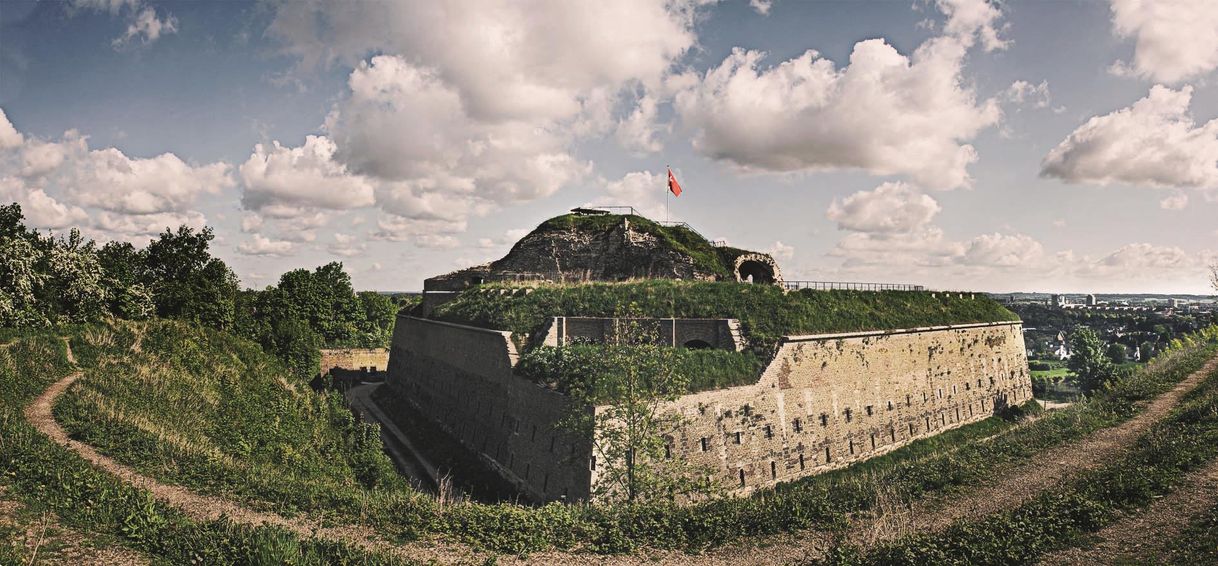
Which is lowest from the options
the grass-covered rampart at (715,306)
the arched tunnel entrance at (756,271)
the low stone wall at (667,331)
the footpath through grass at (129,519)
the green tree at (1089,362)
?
the green tree at (1089,362)

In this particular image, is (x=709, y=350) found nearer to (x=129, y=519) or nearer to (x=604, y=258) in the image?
(x=604, y=258)

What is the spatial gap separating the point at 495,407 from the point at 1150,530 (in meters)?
22.5

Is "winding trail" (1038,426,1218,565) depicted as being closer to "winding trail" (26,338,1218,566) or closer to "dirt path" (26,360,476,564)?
"winding trail" (26,338,1218,566)

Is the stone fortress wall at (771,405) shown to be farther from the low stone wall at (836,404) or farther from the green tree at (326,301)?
the green tree at (326,301)

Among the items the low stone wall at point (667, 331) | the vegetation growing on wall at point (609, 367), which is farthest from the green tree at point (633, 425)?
the low stone wall at point (667, 331)

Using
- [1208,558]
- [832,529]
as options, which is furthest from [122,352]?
[1208,558]

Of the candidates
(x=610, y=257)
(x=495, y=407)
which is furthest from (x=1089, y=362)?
(x=495, y=407)

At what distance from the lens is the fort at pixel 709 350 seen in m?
22.7

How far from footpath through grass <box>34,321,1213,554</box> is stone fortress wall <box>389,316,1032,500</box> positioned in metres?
1.89

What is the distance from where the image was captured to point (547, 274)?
41.7 meters

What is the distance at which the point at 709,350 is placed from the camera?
25.6m

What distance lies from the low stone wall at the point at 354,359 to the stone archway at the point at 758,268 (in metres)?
32.3

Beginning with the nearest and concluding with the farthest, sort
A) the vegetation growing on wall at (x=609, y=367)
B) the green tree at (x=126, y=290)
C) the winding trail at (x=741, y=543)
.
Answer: the winding trail at (x=741, y=543) < the vegetation growing on wall at (x=609, y=367) < the green tree at (x=126, y=290)

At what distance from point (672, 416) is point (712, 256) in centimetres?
2197
